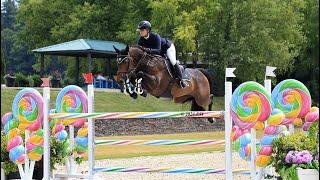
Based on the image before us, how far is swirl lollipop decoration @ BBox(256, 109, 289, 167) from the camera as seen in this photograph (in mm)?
6699

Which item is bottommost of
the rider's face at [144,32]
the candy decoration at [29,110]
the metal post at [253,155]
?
the metal post at [253,155]

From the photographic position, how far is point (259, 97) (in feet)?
21.8

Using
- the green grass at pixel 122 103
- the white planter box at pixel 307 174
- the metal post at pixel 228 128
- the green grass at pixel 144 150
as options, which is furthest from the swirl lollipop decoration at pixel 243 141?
the green grass at pixel 122 103

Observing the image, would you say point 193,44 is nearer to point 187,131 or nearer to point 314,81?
point 187,131

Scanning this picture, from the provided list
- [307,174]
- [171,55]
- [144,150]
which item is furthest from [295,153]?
[144,150]

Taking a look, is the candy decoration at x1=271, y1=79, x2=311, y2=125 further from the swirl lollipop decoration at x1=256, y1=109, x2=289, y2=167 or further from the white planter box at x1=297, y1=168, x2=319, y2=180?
the white planter box at x1=297, y1=168, x2=319, y2=180

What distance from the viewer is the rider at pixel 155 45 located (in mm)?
9102

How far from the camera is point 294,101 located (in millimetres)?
7340

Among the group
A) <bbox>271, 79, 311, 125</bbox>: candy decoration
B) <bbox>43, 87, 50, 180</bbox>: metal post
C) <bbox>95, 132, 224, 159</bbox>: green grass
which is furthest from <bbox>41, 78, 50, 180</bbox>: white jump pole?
<bbox>95, 132, 224, 159</bbox>: green grass

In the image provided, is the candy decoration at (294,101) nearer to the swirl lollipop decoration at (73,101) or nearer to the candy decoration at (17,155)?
the swirl lollipop decoration at (73,101)

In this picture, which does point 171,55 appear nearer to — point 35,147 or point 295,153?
point 35,147

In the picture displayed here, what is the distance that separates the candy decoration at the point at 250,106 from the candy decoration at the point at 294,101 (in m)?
0.62

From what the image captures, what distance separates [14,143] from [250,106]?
3088 millimetres

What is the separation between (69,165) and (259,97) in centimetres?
319
